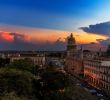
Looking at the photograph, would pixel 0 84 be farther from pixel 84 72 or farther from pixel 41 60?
pixel 41 60

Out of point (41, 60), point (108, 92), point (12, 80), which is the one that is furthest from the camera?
point (41, 60)

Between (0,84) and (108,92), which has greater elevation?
(0,84)

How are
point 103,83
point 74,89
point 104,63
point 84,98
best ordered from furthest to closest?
point 104,63 < point 103,83 < point 74,89 < point 84,98

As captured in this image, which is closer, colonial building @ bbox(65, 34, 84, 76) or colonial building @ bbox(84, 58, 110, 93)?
colonial building @ bbox(84, 58, 110, 93)

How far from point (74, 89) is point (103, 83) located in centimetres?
3337

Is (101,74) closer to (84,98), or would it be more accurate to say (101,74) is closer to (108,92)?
(108,92)

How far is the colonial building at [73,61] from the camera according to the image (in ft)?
350

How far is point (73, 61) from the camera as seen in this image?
125875 millimetres

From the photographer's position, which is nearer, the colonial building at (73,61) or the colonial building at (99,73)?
the colonial building at (99,73)

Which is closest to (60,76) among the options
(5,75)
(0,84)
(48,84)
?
(48,84)

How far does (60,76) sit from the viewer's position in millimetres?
48094

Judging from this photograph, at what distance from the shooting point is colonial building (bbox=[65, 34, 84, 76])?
106550 millimetres

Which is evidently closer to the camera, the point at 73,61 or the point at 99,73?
the point at 99,73

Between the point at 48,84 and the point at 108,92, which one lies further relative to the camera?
the point at 108,92
